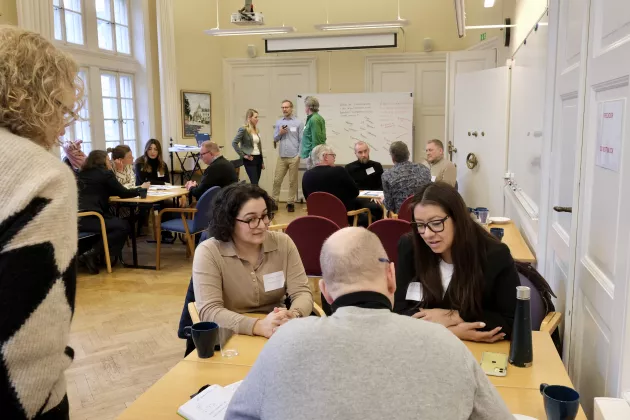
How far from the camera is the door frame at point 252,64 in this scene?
10102 mm

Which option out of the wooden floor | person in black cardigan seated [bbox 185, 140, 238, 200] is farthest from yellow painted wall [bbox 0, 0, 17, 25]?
the wooden floor

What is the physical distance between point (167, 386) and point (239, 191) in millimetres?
1172

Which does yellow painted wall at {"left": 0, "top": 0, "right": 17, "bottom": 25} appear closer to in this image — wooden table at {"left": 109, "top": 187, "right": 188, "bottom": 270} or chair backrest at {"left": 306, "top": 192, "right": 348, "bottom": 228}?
wooden table at {"left": 109, "top": 187, "right": 188, "bottom": 270}

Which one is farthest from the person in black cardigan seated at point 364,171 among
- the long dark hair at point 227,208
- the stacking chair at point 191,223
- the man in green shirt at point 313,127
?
the long dark hair at point 227,208

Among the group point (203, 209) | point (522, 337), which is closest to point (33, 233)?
point (522, 337)

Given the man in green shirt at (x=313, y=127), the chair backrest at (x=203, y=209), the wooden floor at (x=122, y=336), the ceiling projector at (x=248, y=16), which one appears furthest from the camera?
the man in green shirt at (x=313, y=127)

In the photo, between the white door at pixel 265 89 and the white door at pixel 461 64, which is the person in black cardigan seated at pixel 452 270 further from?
the white door at pixel 265 89

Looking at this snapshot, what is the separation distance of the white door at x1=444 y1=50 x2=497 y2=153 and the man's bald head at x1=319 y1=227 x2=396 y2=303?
24.1ft

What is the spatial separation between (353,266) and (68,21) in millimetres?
7579

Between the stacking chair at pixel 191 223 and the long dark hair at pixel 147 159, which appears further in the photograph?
the long dark hair at pixel 147 159

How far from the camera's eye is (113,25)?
27.3 feet

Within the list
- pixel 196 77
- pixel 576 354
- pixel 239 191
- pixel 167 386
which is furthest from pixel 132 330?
pixel 196 77

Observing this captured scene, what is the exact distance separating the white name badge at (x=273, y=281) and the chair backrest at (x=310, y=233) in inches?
50.4

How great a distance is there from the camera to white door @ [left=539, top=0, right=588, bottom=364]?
2.47m
